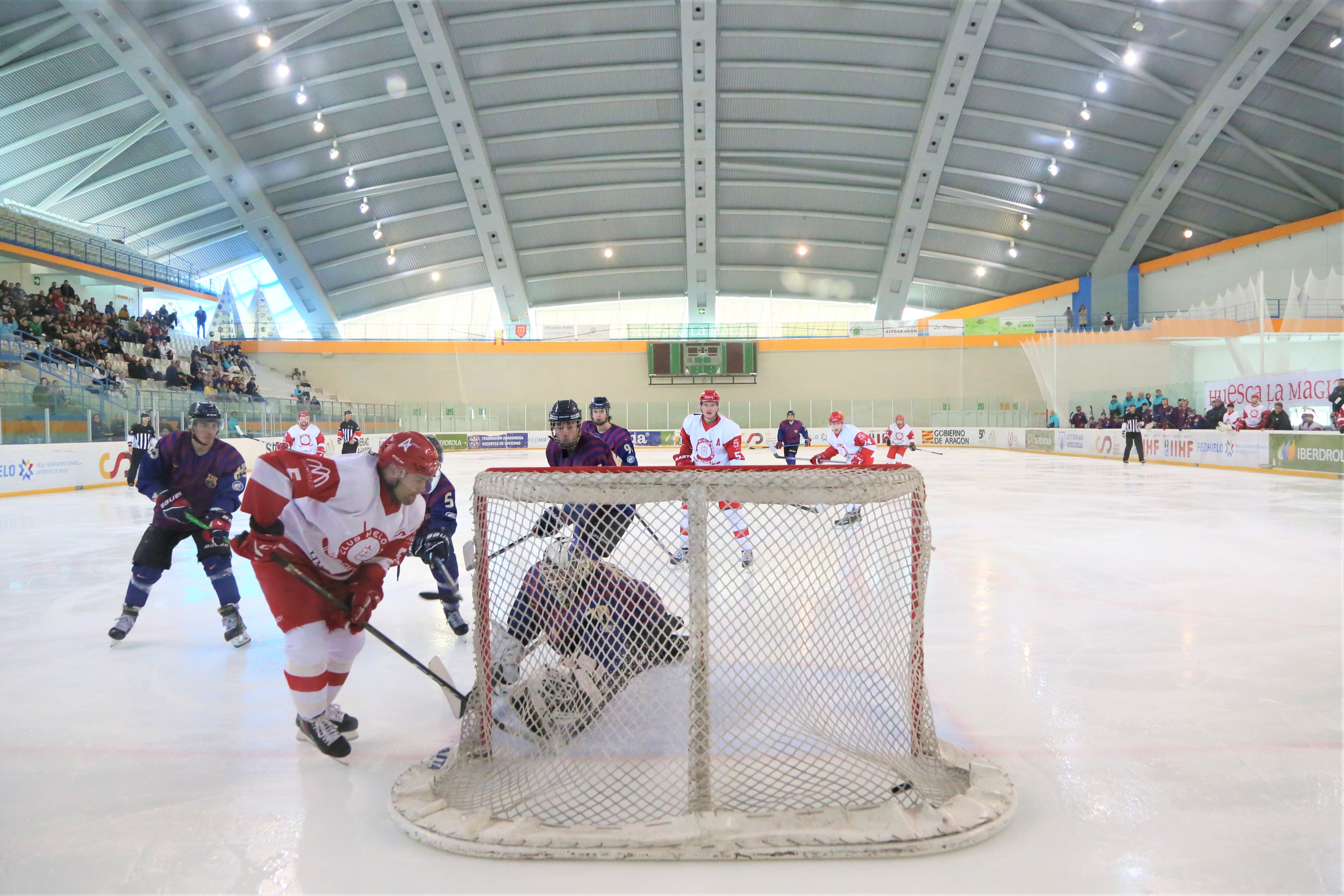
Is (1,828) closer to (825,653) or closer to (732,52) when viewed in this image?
(825,653)

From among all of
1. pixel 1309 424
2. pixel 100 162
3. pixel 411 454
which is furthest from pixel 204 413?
pixel 100 162

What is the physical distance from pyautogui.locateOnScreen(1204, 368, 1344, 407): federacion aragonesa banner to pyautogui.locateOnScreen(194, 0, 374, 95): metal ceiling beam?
26092 millimetres

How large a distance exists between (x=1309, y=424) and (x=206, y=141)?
32.3m

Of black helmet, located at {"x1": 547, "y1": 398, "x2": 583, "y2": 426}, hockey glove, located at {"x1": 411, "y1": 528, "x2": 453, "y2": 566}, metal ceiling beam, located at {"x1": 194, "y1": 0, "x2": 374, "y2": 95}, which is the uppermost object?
metal ceiling beam, located at {"x1": 194, "y1": 0, "x2": 374, "y2": 95}

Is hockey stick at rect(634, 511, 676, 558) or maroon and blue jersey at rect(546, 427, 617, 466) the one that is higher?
maroon and blue jersey at rect(546, 427, 617, 466)

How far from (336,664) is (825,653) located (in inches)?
68.7

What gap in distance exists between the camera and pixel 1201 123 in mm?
27000

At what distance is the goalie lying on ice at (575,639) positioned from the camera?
2781 mm

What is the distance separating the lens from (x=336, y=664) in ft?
9.49

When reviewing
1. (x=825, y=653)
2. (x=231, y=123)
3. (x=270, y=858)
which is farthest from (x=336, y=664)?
(x=231, y=123)

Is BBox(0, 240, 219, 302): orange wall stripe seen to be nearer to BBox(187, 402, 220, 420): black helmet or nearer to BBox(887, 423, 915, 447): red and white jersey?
BBox(887, 423, 915, 447): red and white jersey

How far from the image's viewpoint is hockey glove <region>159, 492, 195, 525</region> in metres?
4.29

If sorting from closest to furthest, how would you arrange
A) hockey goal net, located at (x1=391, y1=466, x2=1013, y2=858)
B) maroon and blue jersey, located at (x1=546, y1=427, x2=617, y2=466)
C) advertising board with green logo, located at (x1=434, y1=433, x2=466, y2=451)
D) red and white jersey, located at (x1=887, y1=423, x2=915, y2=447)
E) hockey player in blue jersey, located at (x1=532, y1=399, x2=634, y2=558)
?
1. hockey goal net, located at (x1=391, y1=466, x2=1013, y2=858)
2. hockey player in blue jersey, located at (x1=532, y1=399, x2=634, y2=558)
3. maroon and blue jersey, located at (x1=546, y1=427, x2=617, y2=466)
4. red and white jersey, located at (x1=887, y1=423, x2=915, y2=447)
5. advertising board with green logo, located at (x1=434, y1=433, x2=466, y2=451)

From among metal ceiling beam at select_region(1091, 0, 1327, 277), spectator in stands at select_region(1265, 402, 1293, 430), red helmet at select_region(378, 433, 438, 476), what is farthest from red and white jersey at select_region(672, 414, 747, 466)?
metal ceiling beam at select_region(1091, 0, 1327, 277)
